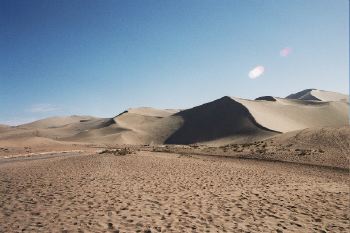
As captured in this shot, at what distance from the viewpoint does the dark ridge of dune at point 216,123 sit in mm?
86950

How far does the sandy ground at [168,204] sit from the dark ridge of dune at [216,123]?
61919 millimetres

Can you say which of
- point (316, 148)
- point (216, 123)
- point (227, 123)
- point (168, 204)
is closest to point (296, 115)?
point (227, 123)

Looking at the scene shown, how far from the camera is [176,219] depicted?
1081 centimetres

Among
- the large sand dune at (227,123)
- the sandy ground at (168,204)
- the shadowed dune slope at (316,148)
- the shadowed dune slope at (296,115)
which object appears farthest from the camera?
the shadowed dune slope at (296,115)

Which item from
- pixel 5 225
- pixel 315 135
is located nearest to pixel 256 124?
pixel 315 135

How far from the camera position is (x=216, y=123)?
326ft

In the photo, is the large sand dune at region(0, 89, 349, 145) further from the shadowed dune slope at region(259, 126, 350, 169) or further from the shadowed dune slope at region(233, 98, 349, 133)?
the shadowed dune slope at region(259, 126, 350, 169)

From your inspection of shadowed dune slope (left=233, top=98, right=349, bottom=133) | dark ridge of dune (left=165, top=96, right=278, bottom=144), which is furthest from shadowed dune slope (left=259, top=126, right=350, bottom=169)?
shadowed dune slope (left=233, top=98, right=349, bottom=133)

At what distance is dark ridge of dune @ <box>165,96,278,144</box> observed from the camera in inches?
3423

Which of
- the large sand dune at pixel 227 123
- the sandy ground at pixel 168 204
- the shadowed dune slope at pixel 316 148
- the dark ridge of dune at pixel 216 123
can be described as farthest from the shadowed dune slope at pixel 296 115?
the sandy ground at pixel 168 204

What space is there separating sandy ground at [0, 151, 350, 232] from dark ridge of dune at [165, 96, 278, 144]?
61.9 meters

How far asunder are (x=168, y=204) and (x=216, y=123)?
87.5 metres

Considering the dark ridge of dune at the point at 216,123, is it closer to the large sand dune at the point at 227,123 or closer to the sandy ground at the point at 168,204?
the large sand dune at the point at 227,123

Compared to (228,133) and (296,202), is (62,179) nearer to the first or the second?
(296,202)
